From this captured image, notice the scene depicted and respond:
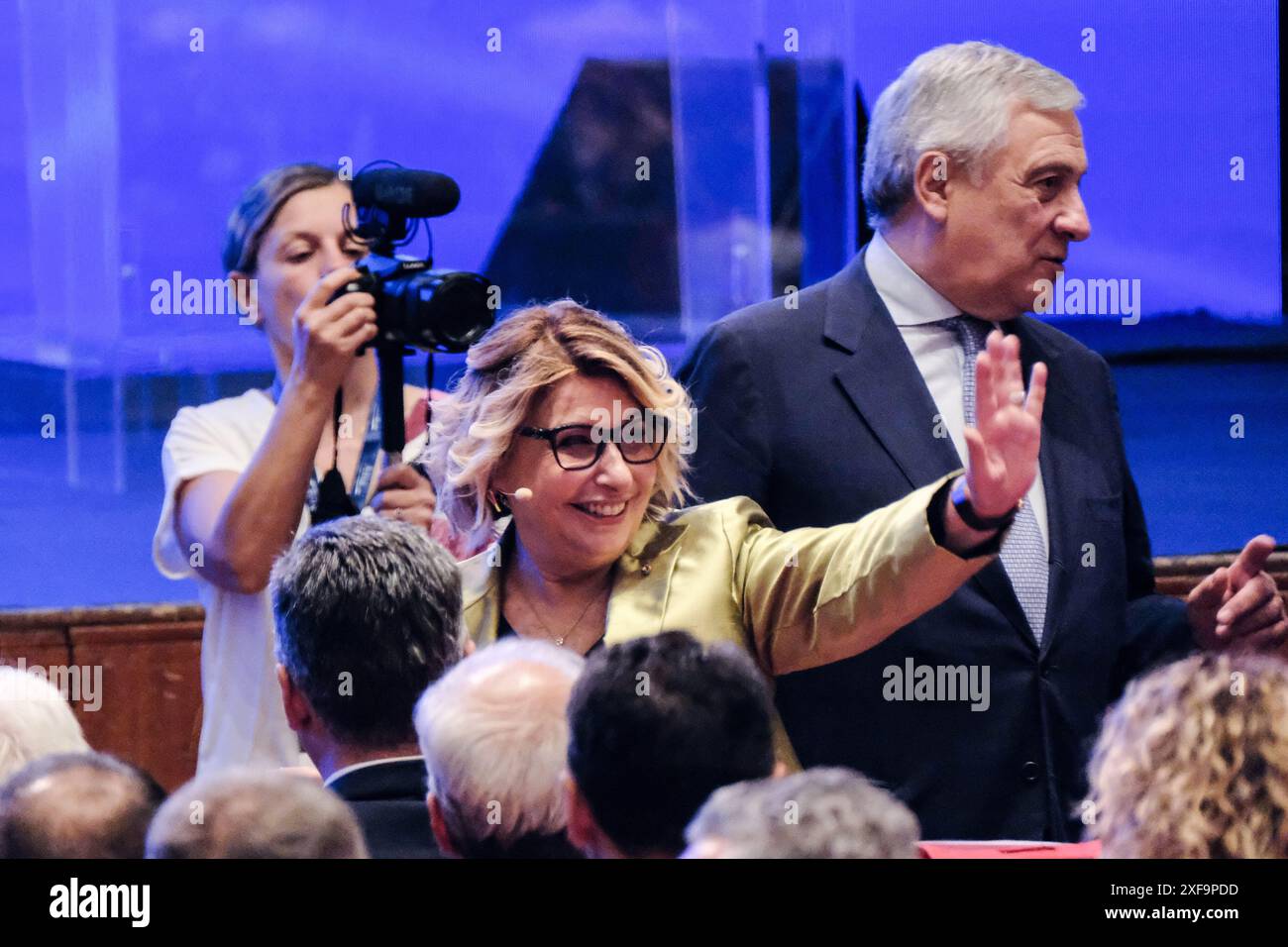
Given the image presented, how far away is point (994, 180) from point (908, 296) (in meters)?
0.18

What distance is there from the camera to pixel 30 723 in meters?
1.93

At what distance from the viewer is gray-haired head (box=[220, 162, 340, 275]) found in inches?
95.2

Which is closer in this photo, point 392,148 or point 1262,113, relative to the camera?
point 1262,113

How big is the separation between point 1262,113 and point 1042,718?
1171 millimetres

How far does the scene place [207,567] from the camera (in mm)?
2297

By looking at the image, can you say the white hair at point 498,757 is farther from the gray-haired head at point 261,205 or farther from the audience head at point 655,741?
the gray-haired head at point 261,205

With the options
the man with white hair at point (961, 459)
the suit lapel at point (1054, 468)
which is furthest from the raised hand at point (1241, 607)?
the suit lapel at point (1054, 468)

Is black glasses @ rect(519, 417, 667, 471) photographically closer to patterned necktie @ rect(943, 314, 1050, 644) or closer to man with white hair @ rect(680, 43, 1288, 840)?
man with white hair @ rect(680, 43, 1288, 840)

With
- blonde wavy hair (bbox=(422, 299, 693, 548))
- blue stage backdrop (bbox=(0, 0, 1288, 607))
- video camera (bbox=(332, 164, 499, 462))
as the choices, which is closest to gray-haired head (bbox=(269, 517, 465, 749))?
blonde wavy hair (bbox=(422, 299, 693, 548))

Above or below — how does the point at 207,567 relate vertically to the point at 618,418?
below

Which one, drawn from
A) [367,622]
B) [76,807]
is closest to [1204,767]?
[367,622]

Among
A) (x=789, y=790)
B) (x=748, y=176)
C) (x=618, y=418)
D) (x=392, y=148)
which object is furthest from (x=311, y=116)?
(x=789, y=790)

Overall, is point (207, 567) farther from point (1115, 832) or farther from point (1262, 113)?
point (1262, 113)

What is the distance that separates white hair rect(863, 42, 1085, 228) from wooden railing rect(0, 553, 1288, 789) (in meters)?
0.97
